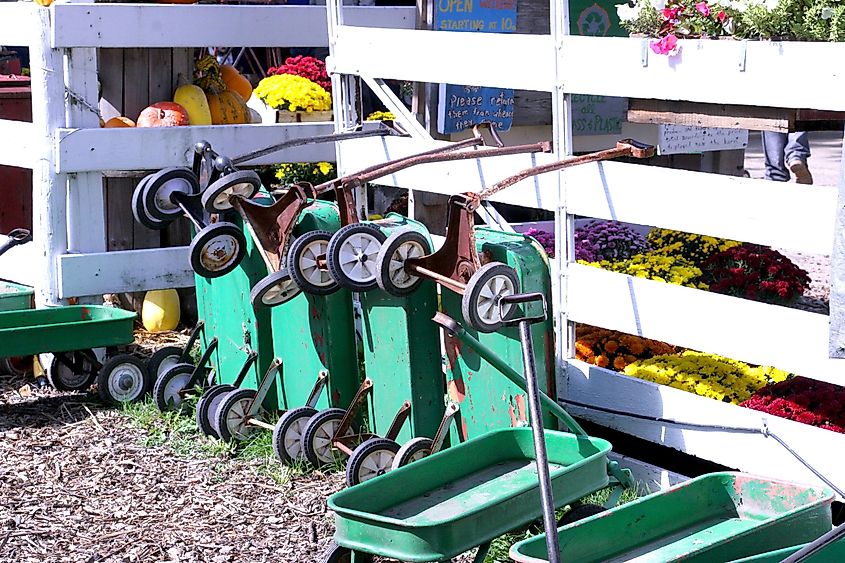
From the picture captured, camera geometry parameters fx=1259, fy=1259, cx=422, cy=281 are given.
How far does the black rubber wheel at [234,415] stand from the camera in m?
5.86

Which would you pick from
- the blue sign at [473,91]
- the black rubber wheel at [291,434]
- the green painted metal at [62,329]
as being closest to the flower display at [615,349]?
the black rubber wheel at [291,434]

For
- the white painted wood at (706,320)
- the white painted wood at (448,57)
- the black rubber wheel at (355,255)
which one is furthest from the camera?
the white painted wood at (448,57)

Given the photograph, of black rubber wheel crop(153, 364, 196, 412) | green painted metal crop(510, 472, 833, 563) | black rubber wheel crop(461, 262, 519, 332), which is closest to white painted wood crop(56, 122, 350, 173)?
black rubber wheel crop(153, 364, 196, 412)

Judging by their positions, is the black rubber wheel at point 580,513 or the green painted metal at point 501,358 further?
the green painted metal at point 501,358

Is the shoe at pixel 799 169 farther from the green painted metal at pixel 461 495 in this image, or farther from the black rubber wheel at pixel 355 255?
the green painted metal at pixel 461 495

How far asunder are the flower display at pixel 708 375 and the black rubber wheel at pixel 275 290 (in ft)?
5.08

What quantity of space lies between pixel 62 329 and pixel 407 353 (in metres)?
2.27

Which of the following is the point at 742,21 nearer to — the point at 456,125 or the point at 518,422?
the point at 518,422

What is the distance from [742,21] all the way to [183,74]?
410 cm

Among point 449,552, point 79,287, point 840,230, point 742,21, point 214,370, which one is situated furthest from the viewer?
point 79,287

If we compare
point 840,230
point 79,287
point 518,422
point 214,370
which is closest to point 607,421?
point 518,422

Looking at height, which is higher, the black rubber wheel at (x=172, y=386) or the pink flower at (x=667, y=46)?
the pink flower at (x=667, y=46)

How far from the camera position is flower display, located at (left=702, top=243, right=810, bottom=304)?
700 centimetres

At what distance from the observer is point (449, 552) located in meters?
3.80
